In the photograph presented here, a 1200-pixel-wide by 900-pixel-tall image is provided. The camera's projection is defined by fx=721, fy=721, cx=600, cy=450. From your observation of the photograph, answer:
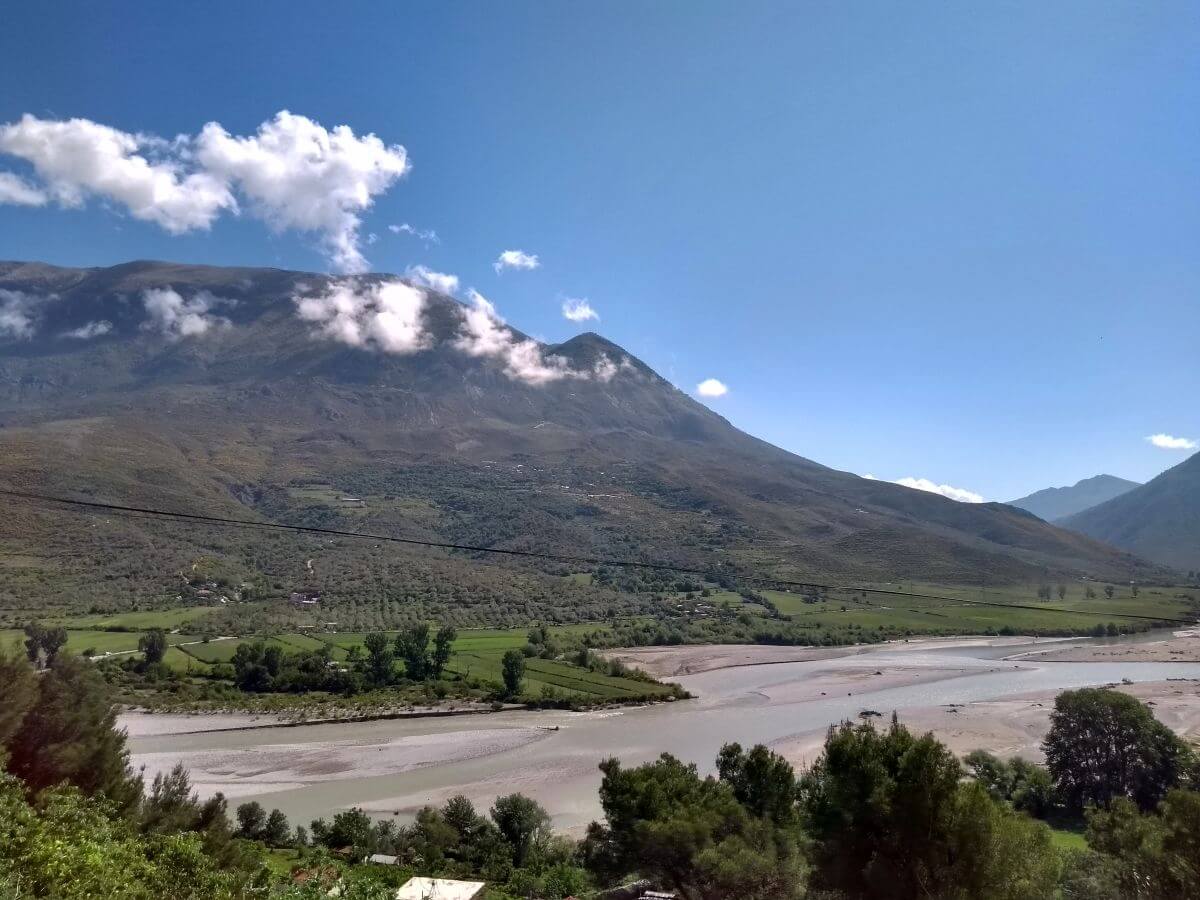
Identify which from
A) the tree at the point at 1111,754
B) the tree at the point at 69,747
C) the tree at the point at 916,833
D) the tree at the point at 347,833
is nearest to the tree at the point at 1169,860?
the tree at the point at 916,833

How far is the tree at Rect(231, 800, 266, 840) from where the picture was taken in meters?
21.4

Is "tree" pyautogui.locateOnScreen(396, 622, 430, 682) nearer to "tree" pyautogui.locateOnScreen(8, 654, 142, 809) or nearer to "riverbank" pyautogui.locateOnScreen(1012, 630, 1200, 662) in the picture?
"tree" pyautogui.locateOnScreen(8, 654, 142, 809)

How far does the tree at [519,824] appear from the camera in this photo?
67.9ft

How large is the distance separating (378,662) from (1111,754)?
126 feet

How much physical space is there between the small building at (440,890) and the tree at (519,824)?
25.3 ft

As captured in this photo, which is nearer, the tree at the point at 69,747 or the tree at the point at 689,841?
the tree at the point at 689,841

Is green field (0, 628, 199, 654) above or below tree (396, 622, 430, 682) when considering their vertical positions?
above

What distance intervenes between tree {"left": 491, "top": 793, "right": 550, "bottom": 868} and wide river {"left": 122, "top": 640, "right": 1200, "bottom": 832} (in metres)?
3.70

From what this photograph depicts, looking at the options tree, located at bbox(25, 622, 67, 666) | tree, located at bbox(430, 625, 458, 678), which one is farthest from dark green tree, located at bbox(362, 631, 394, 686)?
tree, located at bbox(25, 622, 67, 666)

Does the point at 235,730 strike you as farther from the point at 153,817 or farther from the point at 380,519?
the point at 380,519

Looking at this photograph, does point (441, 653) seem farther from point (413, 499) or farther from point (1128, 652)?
point (413, 499)

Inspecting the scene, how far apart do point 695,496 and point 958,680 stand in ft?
276

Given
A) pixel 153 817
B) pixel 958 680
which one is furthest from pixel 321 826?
pixel 958 680

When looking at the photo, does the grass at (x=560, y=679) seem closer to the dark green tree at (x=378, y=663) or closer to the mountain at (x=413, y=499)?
the dark green tree at (x=378, y=663)
